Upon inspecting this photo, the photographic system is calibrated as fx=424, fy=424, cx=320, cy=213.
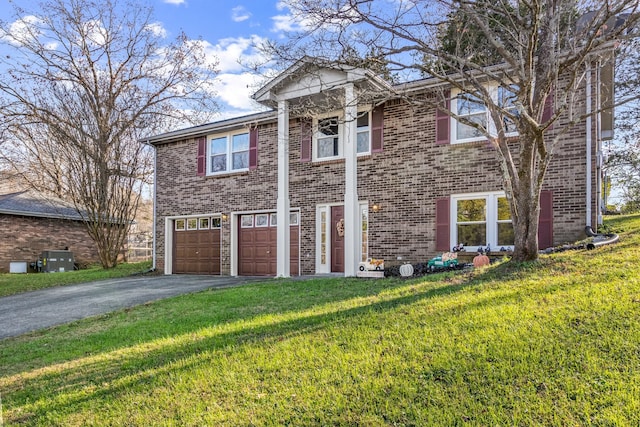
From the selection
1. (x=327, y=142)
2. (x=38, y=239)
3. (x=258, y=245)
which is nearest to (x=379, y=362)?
(x=327, y=142)

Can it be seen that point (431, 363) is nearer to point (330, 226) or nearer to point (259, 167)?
point (330, 226)

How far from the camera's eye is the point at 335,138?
42.1 ft

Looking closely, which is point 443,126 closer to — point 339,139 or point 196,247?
point 339,139

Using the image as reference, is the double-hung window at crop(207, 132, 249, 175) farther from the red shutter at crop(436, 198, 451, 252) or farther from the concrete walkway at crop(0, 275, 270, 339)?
the red shutter at crop(436, 198, 451, 252)

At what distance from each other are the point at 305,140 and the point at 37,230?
15.8m

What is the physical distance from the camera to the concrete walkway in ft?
27.1

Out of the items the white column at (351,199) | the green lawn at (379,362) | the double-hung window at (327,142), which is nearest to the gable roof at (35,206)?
the double-hung window at (327,142)

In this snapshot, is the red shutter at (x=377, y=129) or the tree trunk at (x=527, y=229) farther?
the red shutter at (x=377, y=129)

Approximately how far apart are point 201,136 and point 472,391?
14.1 metres

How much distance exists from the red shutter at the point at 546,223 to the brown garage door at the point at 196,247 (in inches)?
404

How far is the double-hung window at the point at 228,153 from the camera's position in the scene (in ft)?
48.2

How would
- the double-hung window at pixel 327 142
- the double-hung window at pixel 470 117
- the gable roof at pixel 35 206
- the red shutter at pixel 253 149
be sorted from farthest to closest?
1. the gable roof at pixel 35 206
2. the red shutter at pixel 253 149
3. the double-hung window at pixel 327 142
4. the double-hung window at pixel 470 117

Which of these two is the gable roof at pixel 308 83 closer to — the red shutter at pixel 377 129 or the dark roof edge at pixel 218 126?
the red shutter at pixel 377 129

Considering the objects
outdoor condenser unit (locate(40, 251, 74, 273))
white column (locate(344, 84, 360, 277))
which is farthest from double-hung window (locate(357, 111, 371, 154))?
outdoor condenser unit (locate(40, 251, 74, 273))
